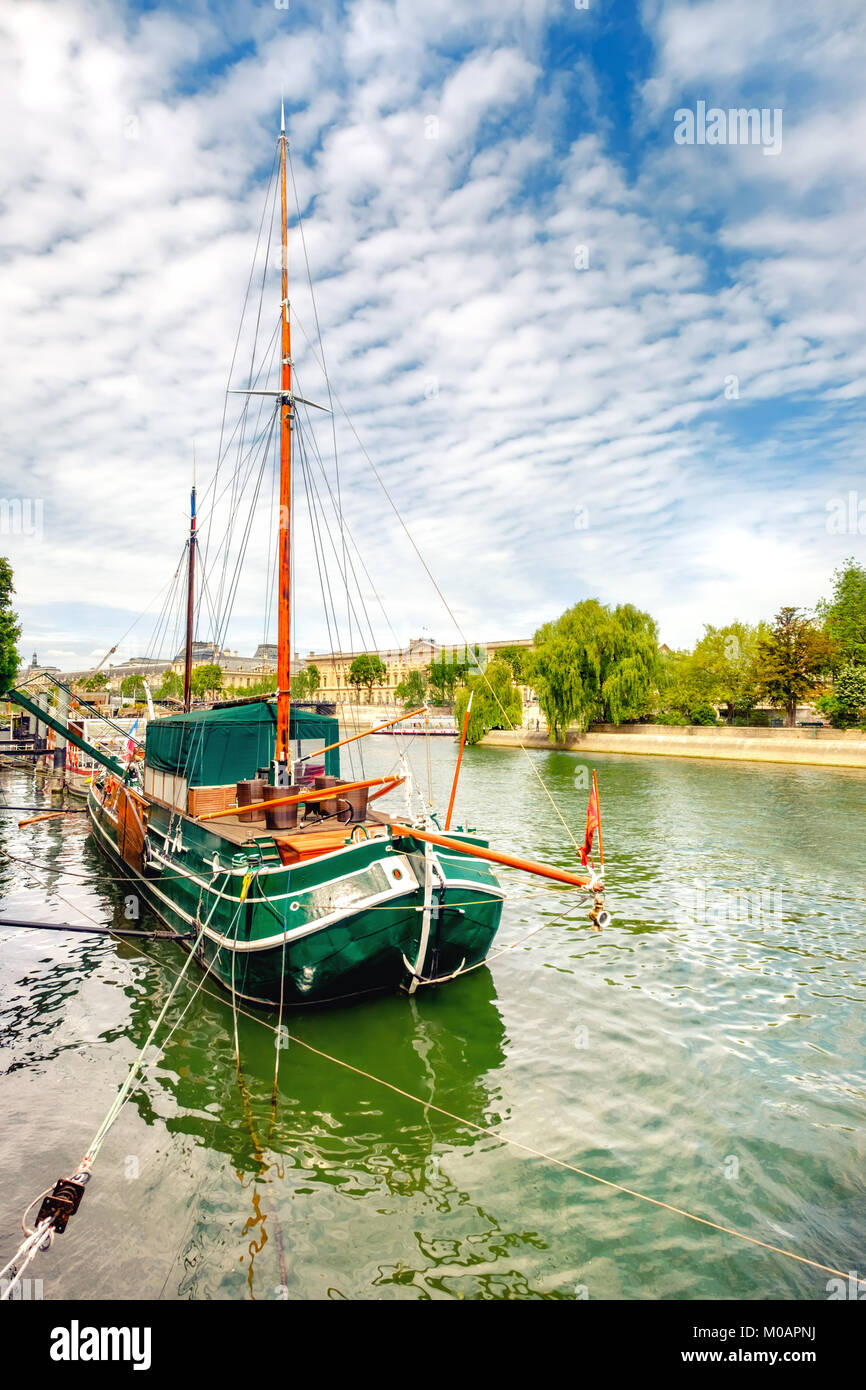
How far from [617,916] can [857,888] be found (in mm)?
8176

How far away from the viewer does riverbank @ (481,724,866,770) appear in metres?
57.6

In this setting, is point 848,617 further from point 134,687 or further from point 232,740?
point 134,687

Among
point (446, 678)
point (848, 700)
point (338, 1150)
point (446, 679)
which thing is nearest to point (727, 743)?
point (848, 700)

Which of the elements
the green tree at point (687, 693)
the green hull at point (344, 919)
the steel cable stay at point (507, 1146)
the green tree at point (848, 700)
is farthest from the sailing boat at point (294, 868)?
the green tree at point (687, 693)

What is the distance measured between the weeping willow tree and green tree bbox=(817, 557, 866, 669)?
20.7m

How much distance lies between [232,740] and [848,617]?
291ft

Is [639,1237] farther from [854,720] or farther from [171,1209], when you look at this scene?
[854,720]

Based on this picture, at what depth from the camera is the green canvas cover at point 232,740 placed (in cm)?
1606

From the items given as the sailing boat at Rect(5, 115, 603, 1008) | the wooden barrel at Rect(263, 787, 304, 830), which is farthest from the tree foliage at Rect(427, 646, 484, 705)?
the wooden barrel at Rect(263, 787, 304, 830)

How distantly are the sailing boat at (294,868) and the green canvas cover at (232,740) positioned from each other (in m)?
0.03

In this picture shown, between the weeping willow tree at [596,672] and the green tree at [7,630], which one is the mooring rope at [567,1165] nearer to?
the green tree at [7,630]

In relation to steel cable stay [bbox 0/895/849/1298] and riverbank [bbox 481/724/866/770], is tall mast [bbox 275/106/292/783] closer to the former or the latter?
steel cable stay [bbox 0/895/849/1298]

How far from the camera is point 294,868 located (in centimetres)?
1087
